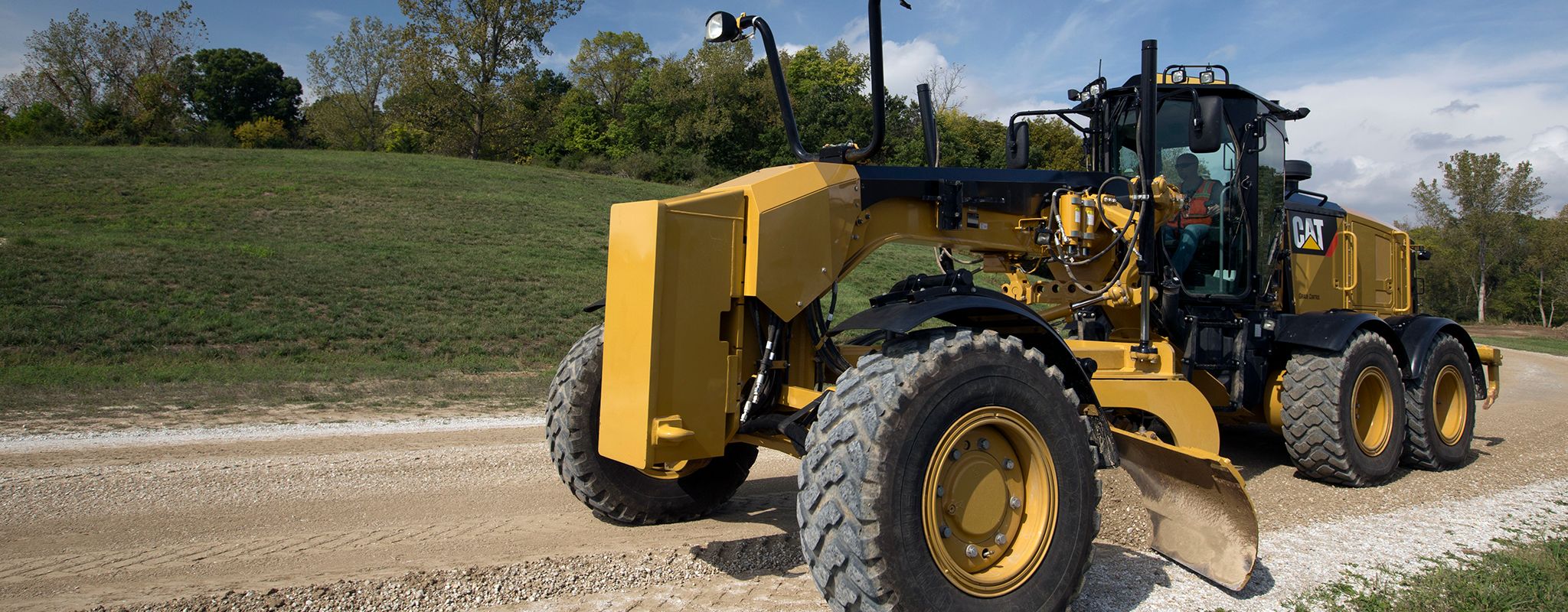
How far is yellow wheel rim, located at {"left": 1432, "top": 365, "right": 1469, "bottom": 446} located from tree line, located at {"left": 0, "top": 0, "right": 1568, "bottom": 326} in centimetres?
3679

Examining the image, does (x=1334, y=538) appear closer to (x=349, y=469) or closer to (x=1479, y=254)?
(x=349, y=469)

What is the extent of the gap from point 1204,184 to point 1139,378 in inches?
99.1

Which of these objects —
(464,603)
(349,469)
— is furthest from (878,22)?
(349,469)

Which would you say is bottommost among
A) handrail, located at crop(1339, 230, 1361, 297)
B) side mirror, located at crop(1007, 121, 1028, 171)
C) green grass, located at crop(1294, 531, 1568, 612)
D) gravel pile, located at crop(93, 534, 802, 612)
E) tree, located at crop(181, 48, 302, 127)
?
gravel pile, located at crop(93, 534, 802, 612)

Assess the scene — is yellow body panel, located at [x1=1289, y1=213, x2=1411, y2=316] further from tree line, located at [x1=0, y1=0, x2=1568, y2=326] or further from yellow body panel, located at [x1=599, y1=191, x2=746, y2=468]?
tree line, located at [x1=0, y1=0, x2=1568, y2=326]

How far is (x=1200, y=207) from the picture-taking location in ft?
25.5

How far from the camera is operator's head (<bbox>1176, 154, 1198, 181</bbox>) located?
7.75 meters

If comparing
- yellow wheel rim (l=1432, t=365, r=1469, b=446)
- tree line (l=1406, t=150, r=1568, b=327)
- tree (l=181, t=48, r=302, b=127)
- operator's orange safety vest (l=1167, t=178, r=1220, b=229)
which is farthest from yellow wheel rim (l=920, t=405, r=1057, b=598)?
tree (l=181, t=48, r=302, b=127)

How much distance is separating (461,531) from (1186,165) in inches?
239

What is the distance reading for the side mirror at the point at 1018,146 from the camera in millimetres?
6750

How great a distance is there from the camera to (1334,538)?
19.5 feet

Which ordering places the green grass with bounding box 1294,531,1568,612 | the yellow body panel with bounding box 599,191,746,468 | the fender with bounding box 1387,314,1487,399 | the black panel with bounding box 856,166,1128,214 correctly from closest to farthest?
1. the yellow body panel with bounding box 599,191,746,468
2. the green grass with bounding box 1294,531,1568,612
3. the black panel with bounding box 856,166,1128,214
4. the fender with bounding box 1387,314,1487,399

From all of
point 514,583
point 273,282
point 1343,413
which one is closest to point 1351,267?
point 1343,413

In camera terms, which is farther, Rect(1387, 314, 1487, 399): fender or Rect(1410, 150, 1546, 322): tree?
Rect(1410, 150, 1546, 322): tree
